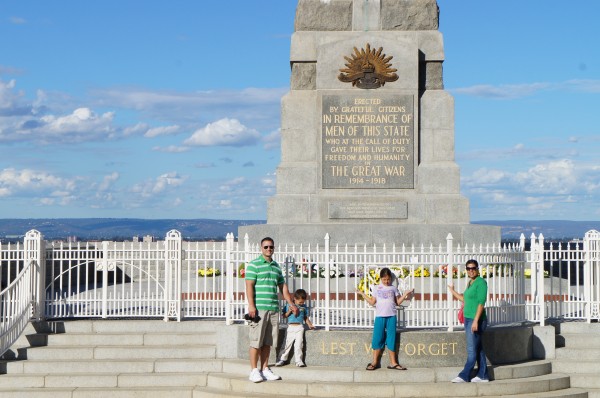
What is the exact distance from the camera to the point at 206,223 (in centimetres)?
18788

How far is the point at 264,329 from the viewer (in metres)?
14.8

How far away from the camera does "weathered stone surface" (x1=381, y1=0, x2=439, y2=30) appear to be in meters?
24.2

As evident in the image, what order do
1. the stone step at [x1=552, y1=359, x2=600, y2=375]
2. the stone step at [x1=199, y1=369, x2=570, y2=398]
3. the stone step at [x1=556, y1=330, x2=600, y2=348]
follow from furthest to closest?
the stone step at [x1=556, y1=330, x2=600, y2=348], the stone step at [x1=552, y1=359, x2=600, y2=375], the stone step at [x1=199, y1=369, x2=570, y2=398]

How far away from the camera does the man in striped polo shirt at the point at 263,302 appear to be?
14.7 m

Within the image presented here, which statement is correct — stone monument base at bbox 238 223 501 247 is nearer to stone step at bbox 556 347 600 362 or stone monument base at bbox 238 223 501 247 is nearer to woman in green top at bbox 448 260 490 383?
stone step at bbox 556 347 600 362

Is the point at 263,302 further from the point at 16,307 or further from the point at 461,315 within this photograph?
the point at 16,307

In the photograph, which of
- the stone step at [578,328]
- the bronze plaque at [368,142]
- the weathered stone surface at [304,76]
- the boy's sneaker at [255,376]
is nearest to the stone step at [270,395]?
the boy's sneaker at [255,376]

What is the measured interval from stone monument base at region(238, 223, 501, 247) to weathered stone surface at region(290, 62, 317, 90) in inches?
140

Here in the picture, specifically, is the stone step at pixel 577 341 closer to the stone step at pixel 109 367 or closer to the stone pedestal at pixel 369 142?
the stone step at pixel 109 367

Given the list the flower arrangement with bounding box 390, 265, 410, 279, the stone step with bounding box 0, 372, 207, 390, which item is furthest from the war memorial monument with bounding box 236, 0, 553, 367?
the stone step with bounding box 0, 372, 207, 390

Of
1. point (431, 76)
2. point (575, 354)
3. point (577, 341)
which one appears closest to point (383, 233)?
point (431, 76)

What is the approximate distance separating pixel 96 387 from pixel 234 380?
2.35 metres

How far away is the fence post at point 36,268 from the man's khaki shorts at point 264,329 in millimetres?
4899

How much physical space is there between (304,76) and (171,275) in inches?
→ 322
